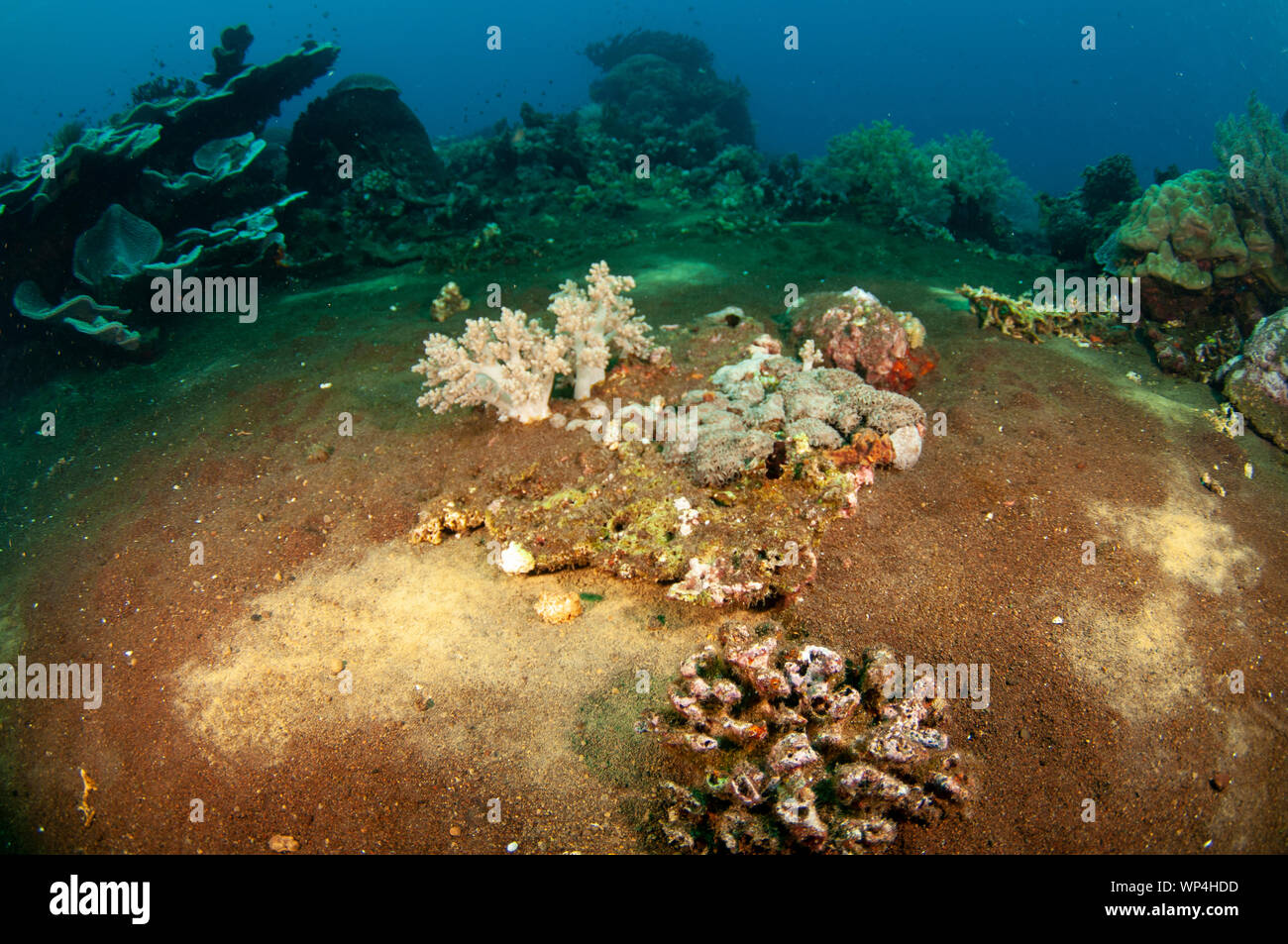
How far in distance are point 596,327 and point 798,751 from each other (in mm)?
4290

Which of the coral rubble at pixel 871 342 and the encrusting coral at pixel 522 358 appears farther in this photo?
the coral rubble at pixel 871 342

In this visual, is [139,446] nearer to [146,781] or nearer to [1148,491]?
[146,781]

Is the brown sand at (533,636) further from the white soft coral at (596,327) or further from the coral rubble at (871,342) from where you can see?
the white soft coral at (596,327)

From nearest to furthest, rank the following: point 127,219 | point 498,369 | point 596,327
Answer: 1. point 498,369
2. point 596,327
3. point 127,219

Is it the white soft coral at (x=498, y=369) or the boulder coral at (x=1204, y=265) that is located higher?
the boulder coral at (x=1204, y=265)

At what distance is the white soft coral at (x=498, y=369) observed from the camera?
5.16 m

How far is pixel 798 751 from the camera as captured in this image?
9.72 feet

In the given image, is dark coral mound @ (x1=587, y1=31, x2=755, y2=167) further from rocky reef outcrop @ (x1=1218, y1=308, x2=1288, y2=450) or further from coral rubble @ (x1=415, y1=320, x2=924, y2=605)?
coral rubble @ (x1=415, y1=320, x2=924, y2=605)

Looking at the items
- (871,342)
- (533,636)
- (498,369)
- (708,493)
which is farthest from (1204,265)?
(533,636)

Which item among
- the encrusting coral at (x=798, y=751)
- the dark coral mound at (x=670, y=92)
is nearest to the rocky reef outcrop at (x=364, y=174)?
the dark coral mound at (x=670, y=92)

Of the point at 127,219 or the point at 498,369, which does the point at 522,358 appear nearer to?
the point at 498,369

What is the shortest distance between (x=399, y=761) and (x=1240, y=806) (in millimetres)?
4552

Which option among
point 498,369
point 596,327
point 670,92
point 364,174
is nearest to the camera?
point 498,369
